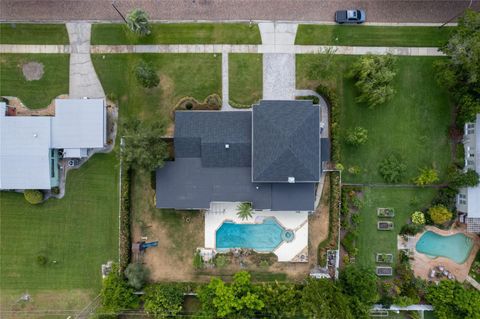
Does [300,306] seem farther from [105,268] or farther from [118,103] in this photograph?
[118,103]

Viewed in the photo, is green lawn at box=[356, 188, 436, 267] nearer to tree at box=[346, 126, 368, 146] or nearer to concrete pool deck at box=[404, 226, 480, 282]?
concrete pool deck at box=[404, 226, 480, 282]

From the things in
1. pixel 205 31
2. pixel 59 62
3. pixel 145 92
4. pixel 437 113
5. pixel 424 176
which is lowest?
pixel 424 176

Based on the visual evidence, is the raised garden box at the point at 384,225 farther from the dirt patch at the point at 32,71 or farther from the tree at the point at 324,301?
the dirt patch at the point at 32,71

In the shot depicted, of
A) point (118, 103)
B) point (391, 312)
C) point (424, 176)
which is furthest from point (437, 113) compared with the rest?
point (118, 103)

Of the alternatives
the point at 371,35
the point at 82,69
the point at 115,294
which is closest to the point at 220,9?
the point at 82,69

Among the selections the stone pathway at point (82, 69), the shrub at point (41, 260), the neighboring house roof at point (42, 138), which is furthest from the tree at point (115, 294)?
the stone pathway at point (82, 69)

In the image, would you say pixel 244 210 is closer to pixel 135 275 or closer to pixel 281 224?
pixel 281 224

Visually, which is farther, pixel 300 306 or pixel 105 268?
pixel 105 268

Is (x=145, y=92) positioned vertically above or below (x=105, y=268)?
above
